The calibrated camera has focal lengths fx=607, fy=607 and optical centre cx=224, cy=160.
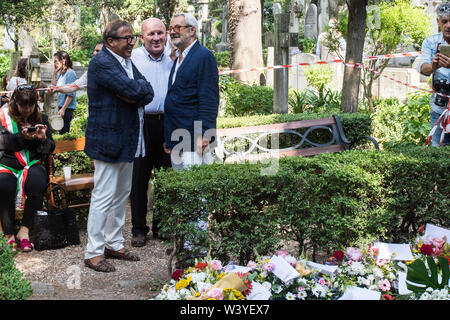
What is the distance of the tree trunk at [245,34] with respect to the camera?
41.9 ft

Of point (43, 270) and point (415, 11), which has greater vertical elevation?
point (415, 11)

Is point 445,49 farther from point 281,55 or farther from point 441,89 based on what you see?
point 281,55

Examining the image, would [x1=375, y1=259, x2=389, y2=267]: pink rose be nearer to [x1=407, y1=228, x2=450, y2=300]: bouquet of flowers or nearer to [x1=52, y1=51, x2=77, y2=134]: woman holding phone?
[x1=407, y1=228, x2=450, y2=300]: bouquet of flowers

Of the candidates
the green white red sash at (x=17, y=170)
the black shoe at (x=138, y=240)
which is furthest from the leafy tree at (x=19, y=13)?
the black shoe at (x=138, y=240)

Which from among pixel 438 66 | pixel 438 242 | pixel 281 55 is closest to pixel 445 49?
pixel 438 66

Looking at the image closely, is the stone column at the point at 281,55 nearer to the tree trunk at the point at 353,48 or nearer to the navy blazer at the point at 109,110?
the tree trunk at the point at 353,48

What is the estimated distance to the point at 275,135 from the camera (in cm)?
771

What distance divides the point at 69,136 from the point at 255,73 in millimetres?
6838

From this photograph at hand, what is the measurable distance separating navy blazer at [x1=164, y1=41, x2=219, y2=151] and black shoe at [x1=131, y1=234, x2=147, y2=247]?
1197 millimetres

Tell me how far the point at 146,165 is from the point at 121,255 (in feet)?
3.22

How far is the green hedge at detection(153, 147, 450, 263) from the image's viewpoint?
4.51 meters

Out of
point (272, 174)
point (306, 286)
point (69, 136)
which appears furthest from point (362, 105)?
point (306, 286)
